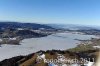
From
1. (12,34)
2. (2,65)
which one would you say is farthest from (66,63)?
(12,34)

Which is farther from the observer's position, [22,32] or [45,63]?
Answer: [22,32]

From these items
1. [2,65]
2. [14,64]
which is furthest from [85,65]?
[2,65]

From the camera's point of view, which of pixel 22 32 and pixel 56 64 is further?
pixel 22 32

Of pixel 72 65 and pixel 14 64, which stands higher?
pixel 72 65

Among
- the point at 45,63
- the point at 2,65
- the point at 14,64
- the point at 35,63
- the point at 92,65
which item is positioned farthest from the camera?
the point at 2,65

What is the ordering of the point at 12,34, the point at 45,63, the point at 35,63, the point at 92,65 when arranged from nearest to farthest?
the point at 92,65
the point at 45,63
the point at 35,63
the point at 12,34

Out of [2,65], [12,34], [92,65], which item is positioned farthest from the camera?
[12,34]

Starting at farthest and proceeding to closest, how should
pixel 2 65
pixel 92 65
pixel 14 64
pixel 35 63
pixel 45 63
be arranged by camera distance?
pixel 2 65, pixel 14 64, pixel 35 63, pixel 45 63, pixel 92 65

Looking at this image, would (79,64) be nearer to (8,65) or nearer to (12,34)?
(8,65)

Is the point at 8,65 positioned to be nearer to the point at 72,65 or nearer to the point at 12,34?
the point at 72,65
